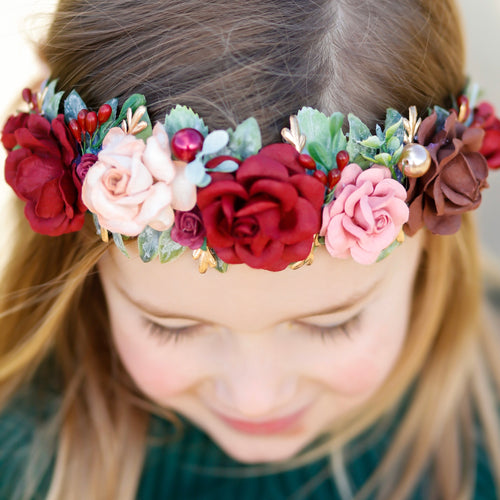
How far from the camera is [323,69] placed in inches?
27.9

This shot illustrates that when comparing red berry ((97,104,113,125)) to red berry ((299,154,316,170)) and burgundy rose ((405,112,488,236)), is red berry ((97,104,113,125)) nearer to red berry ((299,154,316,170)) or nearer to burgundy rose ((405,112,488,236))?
red berry ((299,154,316,170))

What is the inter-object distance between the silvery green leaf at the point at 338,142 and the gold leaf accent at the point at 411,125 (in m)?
0.10

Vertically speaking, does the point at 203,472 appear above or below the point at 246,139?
below

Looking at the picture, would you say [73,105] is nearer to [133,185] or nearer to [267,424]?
[133,185]

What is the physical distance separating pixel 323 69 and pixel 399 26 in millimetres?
140

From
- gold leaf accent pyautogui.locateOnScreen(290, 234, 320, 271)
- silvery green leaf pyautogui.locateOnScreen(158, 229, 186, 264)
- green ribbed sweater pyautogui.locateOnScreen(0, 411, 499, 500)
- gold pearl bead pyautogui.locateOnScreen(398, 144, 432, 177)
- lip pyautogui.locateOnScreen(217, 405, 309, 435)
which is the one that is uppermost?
gold pearl bead pyautogui.locateOnScreen(398, 144, 432, 177)

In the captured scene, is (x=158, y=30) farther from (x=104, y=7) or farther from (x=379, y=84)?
(x=379, y=84)

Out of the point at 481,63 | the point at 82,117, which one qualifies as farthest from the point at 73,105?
the point at 481,63

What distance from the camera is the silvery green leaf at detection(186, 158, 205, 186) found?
64 cm

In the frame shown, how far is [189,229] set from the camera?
0.68 m

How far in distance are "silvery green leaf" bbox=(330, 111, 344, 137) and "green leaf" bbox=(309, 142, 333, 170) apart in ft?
0.07

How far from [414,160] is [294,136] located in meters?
0.16

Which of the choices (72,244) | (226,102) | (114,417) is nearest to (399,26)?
(226,102)

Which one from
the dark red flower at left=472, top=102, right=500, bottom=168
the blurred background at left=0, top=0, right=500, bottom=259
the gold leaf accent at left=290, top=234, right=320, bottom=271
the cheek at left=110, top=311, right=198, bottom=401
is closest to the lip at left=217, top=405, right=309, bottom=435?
the cheek at left=110, top=311, right=198, bottom=401
